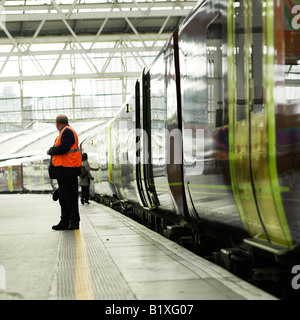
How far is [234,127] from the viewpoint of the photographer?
503 cm

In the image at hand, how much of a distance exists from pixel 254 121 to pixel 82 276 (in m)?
2.08

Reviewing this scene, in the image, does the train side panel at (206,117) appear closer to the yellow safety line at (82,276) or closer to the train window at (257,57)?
the train window at (257,57)

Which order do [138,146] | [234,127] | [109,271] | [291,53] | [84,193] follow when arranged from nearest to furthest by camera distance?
[291,53] < [234,127] < [109,271] < [138,146] < [84,193]

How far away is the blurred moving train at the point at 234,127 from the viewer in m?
4.11

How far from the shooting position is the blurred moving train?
4.11 m

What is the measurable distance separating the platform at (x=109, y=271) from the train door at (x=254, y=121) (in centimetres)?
56

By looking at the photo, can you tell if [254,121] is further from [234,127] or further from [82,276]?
[82,276]

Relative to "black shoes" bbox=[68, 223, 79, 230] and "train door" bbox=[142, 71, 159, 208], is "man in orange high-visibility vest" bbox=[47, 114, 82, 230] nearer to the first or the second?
"black shoes" bbox=[68, 223, 79, 230]

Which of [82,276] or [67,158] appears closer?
[82,276]

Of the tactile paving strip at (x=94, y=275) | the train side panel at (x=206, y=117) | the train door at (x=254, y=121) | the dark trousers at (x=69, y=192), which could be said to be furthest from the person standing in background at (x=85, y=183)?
the train door at (x=254, y=121)

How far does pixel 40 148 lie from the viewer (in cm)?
4928

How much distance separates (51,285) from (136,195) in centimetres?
675

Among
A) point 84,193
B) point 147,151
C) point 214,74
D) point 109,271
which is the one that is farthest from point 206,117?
point 84,193
